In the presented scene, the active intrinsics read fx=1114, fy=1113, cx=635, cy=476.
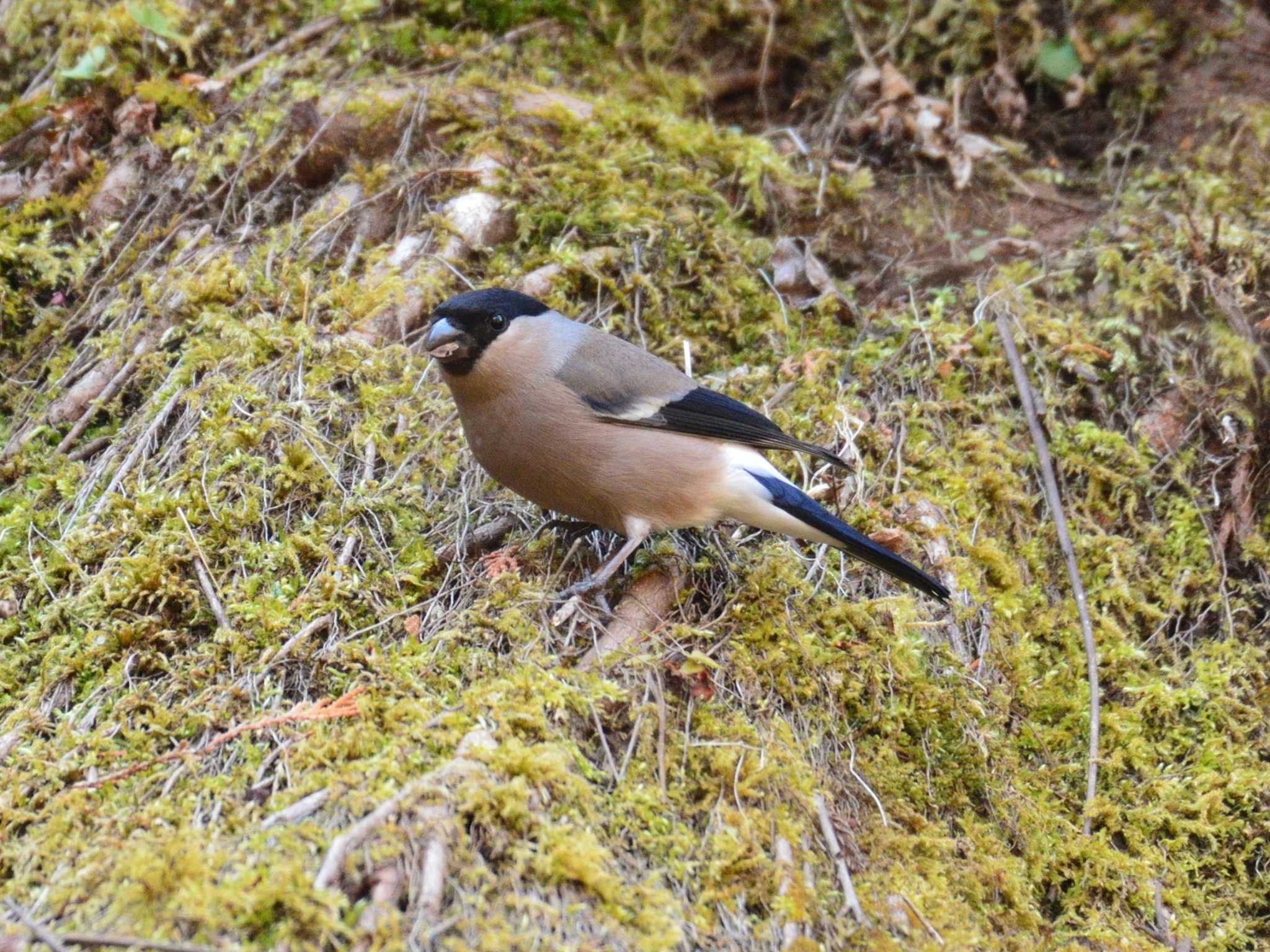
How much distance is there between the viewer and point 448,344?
12.7 feet

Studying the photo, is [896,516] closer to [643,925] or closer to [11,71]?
[643,925]

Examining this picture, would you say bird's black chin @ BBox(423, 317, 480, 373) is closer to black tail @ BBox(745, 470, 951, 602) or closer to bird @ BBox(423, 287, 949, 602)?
bird @ BBox(423, 287, 949, 602)

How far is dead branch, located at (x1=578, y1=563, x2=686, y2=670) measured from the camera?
342cm

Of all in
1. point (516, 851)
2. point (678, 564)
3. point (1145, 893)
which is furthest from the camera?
point (678, 564)

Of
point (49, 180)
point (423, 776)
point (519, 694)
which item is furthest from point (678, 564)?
point (49, 180)

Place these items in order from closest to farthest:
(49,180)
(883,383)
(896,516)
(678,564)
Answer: (678,564) → (896,516) → (883,383) → (49,180)

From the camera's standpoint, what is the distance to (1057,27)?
610cm

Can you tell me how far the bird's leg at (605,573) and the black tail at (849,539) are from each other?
0.49 m

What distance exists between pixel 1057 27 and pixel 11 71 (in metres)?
5.52

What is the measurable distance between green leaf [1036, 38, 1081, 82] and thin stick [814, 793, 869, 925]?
4.53m

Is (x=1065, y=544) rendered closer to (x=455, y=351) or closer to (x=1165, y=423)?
(x=1165, y=423)

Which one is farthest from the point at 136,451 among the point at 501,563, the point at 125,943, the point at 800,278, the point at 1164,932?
the point at 1164,932

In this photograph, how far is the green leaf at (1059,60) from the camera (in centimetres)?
601

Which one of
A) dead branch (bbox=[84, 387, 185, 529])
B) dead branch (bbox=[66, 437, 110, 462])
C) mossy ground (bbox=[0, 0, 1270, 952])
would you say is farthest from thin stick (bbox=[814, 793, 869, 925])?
dead branch (bbox=[66, 437, 110, 462])
